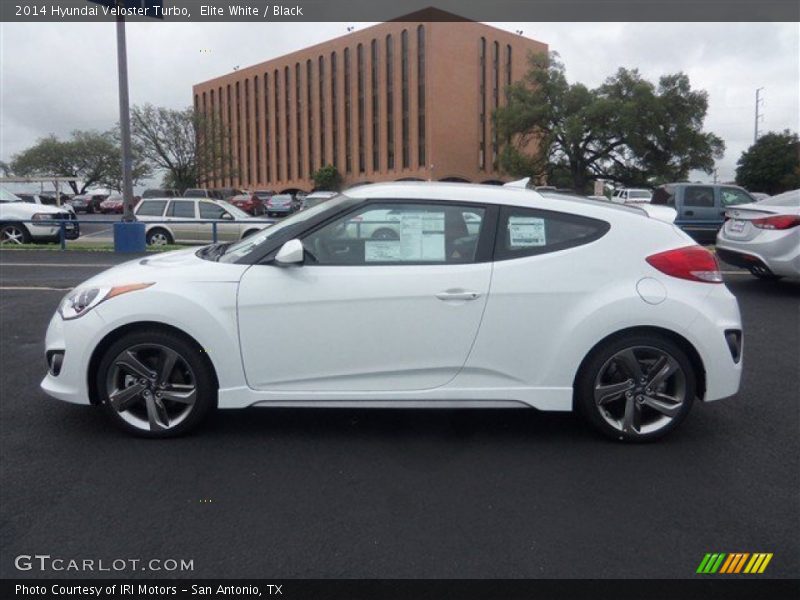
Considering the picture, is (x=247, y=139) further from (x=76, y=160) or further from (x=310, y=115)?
(x=76, y=160)

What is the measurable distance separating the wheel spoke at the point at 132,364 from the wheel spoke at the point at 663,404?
2.99 metres

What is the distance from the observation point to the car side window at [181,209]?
67.6 ft

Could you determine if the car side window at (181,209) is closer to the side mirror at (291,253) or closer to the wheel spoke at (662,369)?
the side mirror at (291,253)

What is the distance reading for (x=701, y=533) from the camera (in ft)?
11.7

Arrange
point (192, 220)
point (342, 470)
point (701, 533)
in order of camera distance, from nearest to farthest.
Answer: point (701, 533)
point (342, 470)
point (192, 220)

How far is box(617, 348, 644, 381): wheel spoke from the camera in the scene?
4.55 metres

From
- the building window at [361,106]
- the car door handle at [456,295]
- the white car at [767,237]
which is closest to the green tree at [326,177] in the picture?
the building window at [361,106]

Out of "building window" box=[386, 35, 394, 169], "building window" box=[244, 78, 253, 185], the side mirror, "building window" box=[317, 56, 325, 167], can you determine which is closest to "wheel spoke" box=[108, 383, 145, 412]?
the side mirror

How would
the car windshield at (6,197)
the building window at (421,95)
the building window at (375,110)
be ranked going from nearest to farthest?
the car windshield at (6,197), the building window at (421,95), the building window at (375,110)

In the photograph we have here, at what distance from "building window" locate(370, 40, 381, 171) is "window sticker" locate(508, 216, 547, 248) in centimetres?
5618
